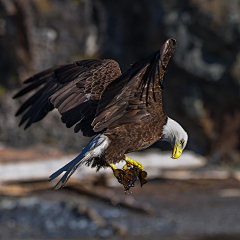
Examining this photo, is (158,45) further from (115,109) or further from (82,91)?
(115,109)

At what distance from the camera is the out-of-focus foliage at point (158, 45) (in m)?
10.4

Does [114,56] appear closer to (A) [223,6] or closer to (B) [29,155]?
(A) [223,6]

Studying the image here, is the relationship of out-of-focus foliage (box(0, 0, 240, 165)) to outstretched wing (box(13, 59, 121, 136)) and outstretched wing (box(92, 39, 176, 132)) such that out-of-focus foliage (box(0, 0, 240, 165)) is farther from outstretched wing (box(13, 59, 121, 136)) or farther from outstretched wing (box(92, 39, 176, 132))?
outstretched wing (box(92, 39, 176, 132))

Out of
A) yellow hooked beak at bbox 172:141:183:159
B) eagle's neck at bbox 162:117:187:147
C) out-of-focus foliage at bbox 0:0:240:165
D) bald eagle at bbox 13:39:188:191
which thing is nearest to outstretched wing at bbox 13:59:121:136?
bald eagle at bbox 13:39:188:191

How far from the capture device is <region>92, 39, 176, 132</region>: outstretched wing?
11.0 feet

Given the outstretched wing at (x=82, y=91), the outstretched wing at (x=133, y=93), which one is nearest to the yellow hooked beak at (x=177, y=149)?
the outstretched wing at (x=133, y=93)

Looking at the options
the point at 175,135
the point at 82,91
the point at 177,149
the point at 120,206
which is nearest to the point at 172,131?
the point at 175,135

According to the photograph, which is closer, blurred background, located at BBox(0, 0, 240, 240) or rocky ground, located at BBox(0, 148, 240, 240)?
rocky ground, located at BBox(0, 148, 240, 240)

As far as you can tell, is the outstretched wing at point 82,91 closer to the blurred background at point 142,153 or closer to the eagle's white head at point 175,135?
the eagle's white head at point 175,135

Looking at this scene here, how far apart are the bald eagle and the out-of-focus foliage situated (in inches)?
260

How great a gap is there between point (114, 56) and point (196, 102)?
305 cm

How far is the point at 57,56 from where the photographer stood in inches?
490

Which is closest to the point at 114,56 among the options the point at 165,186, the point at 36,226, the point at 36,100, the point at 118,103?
the point at 165,186

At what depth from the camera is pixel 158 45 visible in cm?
1117
